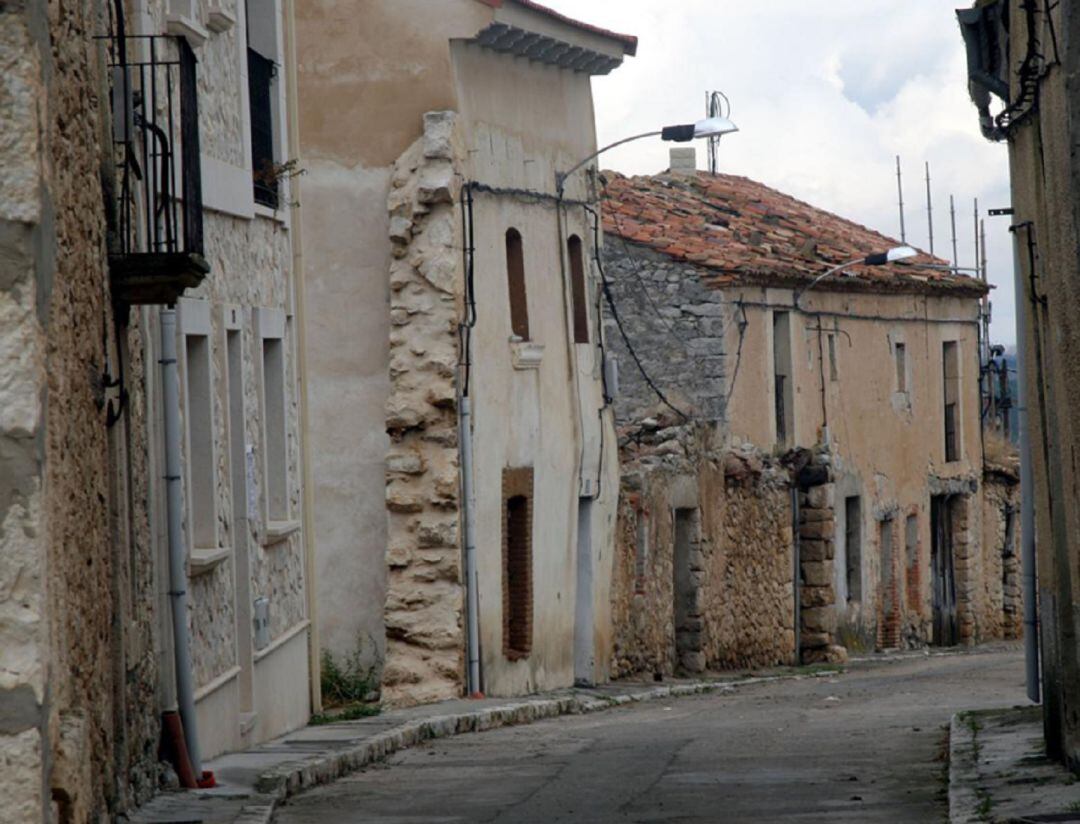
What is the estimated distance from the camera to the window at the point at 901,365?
40688mm

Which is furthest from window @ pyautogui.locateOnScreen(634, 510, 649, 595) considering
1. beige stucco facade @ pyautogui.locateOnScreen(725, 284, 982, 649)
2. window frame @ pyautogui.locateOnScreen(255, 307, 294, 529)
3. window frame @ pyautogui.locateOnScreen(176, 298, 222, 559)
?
window frame @ pyautogui.locateOnScreen(176, 298, 222, 559)

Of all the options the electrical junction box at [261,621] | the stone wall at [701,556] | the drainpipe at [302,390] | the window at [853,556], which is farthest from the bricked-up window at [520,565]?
the window at [853,556]

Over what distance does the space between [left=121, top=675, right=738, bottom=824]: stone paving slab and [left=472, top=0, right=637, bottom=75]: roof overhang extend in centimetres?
662

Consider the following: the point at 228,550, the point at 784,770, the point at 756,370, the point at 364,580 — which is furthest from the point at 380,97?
the point at 756,370

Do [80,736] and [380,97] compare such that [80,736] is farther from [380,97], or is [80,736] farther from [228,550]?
[380,97]

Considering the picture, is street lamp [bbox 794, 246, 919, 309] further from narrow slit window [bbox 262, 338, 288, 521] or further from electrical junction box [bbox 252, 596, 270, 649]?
electrical junction box [bbox 252, 596, 270, 649]

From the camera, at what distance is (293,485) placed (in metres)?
19.0

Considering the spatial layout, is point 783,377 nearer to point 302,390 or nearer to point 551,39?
point 551,39

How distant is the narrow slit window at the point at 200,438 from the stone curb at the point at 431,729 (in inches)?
65.8

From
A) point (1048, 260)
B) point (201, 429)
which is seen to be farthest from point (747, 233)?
point (1048, 260)

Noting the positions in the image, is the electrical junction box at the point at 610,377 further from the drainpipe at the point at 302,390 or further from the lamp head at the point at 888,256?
the lamp head at the point at 888,256

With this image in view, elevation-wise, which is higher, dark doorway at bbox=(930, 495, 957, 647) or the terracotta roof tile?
the terracotta roof tile

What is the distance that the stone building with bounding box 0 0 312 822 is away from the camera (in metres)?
8.84

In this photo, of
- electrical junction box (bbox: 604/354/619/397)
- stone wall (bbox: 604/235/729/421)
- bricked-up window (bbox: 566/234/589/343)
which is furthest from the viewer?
stone wall (bbox: 604/235/729/421)
